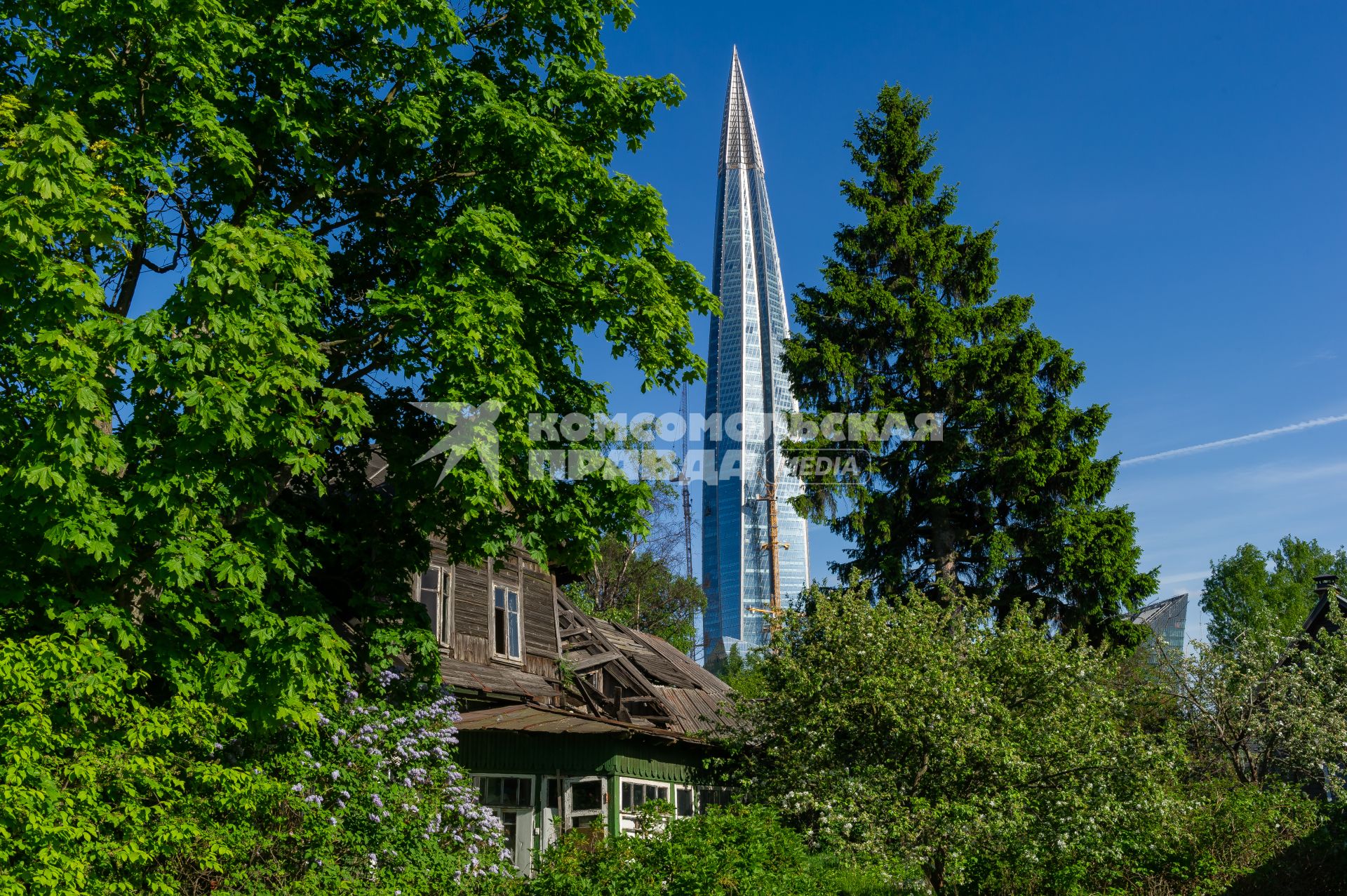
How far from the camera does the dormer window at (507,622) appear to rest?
20797 millimetres

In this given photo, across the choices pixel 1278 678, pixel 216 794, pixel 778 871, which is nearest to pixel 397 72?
pixel 216 794

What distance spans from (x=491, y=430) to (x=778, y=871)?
648 centimetres

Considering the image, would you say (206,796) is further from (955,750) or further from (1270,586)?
(1270,586)

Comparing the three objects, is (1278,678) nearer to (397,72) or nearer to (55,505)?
(397,72)

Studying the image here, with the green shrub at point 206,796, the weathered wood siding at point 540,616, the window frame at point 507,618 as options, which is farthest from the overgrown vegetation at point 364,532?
the weathered wood siding at point 540,616

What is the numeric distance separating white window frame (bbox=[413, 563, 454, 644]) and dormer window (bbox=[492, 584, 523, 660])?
4.71 ft

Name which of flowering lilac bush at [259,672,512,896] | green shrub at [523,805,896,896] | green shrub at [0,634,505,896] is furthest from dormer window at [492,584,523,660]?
green shrub at [523,805,896,896]

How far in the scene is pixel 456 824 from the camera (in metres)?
12.9

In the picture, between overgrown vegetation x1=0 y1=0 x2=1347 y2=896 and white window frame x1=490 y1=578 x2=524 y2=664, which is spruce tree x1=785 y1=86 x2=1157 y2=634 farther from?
white window frame x1=490 y1=578 x2=524 y2=664

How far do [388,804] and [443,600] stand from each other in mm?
7964

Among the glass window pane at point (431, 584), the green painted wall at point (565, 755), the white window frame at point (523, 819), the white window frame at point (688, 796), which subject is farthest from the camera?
the white window frame at point (688, 796)

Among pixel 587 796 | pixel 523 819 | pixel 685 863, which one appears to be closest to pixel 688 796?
pixel 587 796

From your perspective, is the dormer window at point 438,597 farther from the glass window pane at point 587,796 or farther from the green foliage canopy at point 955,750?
the green foliage canopy at point 955,750

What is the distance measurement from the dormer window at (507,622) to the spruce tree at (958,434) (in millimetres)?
8330
